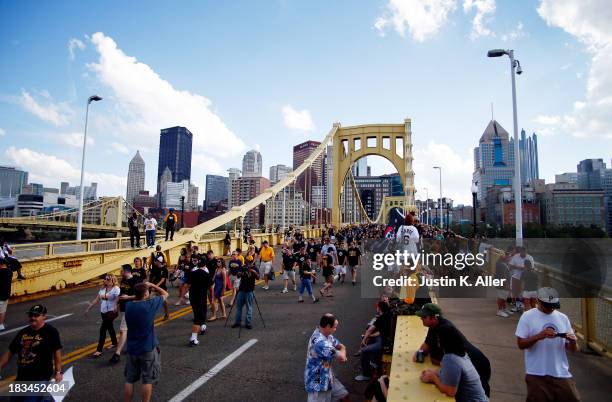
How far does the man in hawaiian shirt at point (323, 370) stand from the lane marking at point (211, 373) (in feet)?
7.14

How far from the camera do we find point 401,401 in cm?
274

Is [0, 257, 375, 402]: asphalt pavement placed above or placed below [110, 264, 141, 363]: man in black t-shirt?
below

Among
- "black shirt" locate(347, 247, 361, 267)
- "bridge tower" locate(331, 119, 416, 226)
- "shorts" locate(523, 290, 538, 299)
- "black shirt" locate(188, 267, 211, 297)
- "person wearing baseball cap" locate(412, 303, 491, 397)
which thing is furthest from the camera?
"bridge tower" locate(331, 119, 416, 226)

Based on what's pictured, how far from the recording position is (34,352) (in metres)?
4.00

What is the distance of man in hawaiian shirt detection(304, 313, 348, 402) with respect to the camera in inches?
146

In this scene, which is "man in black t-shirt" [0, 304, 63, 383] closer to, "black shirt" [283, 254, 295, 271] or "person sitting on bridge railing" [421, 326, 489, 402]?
"person sitting on bridge railing" [421, 326, 489, 402]

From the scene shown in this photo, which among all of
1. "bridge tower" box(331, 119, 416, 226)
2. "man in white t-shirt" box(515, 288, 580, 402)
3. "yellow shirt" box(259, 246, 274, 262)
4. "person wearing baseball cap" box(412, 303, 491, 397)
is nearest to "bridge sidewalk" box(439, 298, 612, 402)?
"man in white t-shirt" box(515, 288, 580, 402)

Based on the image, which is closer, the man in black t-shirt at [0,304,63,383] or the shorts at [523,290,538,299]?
the man in black t-shirt at [0,304,63,383]

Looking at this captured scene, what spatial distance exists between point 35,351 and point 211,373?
2487 millimetres

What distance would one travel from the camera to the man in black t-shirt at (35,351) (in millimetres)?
3947

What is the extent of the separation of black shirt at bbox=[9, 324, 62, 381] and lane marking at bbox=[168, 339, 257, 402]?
5.29 ft

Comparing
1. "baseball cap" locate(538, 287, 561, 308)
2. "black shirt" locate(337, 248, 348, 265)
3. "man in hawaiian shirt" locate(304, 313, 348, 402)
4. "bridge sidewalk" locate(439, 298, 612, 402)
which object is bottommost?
"bridge sidewalk" locate(439, 298, 612, 402)

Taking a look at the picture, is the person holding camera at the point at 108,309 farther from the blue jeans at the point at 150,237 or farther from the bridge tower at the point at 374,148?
the bridge tower at the point at 374,148

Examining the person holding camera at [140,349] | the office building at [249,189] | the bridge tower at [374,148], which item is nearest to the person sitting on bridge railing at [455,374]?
the person holding camera at [140,349]
